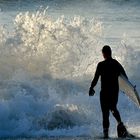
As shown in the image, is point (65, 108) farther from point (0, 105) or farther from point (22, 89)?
point (22, 89)

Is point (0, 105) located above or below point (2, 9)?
below

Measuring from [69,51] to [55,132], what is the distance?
428 inches

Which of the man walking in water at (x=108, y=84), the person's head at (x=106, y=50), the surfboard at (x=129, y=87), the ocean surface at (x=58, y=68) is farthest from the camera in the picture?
the ocean surface at (x=58, y=68)

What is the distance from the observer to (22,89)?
1975 cm

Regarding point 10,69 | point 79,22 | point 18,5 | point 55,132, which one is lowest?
point 55,132

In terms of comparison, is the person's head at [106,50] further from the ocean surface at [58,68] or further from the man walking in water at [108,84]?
the ocean surface at [58,68]

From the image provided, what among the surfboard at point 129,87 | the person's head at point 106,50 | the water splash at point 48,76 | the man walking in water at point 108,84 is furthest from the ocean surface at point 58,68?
the person's head at point 106,50

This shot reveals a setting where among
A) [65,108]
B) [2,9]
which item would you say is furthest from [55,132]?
[2,9]

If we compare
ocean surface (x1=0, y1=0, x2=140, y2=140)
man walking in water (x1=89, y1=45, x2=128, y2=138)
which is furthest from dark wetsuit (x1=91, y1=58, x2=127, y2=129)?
ocean surface (x1=0, y1=0, x2=140, y2=140)

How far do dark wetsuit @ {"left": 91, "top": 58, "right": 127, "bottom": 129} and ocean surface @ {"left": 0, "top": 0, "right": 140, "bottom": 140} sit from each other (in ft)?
3.17

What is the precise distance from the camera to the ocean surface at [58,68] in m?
16.5

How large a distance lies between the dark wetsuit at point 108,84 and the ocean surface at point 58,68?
38.0 inches

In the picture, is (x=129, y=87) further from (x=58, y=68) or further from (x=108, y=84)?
(x=58, y=68)

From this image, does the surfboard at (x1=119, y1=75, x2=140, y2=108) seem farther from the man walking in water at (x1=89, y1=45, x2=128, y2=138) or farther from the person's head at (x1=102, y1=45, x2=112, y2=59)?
the person's head at (x1=102, y1=45, x2=112, y2=59)
